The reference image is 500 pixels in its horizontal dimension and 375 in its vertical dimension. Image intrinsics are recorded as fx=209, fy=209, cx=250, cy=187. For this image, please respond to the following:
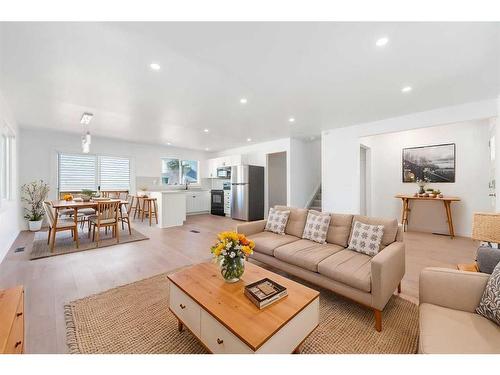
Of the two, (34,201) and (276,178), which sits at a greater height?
(276,178)

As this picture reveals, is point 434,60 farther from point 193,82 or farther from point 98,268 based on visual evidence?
point 98,268

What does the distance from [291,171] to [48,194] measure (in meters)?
6.51

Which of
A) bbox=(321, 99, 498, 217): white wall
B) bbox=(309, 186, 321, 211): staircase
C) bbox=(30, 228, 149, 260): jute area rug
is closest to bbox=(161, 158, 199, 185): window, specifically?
bbox=(30, 228, 149, 260): jute area rug

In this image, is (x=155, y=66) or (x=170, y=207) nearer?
(x=155, y=66)

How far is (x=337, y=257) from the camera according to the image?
84.0 inches

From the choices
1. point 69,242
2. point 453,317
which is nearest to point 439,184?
point 453,317

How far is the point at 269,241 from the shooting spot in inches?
106

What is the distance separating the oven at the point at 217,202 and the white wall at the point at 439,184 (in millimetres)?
4703

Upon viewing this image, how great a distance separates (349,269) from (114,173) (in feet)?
23.2

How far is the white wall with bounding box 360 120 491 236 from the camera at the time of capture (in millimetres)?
4316

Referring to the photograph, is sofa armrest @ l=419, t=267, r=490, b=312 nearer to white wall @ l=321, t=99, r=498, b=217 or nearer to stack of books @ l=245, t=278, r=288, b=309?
stack of books @ l=245, t=278, r=288, b=309

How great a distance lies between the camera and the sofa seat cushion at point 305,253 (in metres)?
2.13

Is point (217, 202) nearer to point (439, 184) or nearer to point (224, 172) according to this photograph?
point (224, 172)
